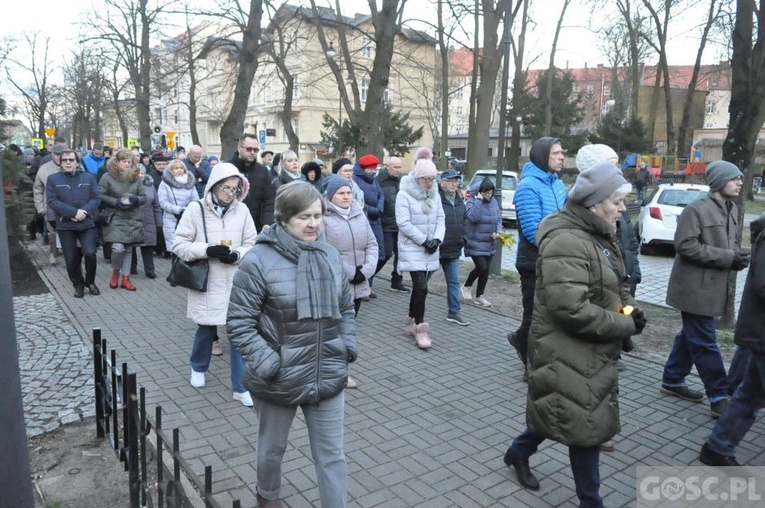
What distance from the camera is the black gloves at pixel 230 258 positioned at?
480cm

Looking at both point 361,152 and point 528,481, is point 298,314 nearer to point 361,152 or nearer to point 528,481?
point 528,481

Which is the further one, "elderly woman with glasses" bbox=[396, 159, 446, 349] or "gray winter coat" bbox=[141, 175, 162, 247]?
"gray winter coat" bbox=[141, 175, 162, 247]

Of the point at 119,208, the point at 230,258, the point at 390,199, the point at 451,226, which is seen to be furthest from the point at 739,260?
the point at 119,208

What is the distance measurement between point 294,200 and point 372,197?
543cm

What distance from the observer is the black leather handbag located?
489 cm

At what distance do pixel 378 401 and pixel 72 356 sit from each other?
3.09 m

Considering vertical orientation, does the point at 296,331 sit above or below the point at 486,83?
below

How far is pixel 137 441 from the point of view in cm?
330

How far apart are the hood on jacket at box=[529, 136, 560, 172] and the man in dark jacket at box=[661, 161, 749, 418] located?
1120 millimetres

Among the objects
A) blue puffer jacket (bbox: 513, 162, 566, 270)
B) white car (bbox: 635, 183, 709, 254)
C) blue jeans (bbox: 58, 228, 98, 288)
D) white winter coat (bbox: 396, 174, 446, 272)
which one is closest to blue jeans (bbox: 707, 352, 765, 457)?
blue puffer jacket (bbox: 513, 162, 566, 270)

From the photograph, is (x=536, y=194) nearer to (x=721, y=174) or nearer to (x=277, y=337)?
(x=721, y=174)

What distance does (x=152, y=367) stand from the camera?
18.8 feet

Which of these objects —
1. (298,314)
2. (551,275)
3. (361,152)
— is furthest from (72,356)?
(361,152)

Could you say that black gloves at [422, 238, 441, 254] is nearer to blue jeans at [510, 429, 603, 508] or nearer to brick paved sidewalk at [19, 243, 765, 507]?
brick paved sidewalk at [19, 243, 765, 507]
